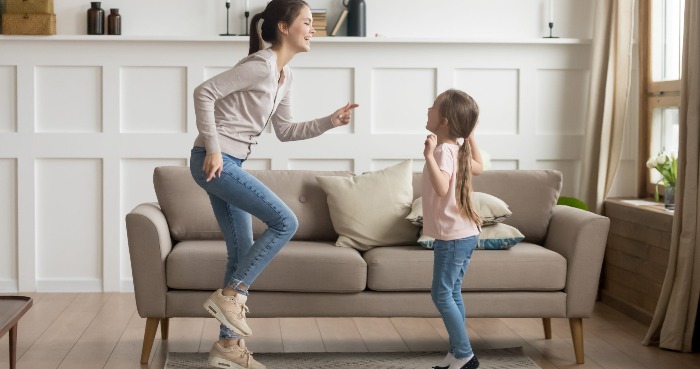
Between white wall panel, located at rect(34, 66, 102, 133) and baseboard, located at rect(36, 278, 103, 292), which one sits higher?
white wall panel, located at rect(34, 66, 102, 133)

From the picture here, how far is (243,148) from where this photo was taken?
3.54 metres

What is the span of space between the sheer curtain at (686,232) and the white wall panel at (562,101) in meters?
1.38

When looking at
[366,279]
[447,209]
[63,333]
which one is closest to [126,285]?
[63,333]

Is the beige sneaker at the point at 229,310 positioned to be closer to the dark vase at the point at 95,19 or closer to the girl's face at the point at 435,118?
the girl's face at the point at 435,118

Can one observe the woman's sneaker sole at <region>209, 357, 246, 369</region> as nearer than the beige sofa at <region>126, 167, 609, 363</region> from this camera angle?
Yes

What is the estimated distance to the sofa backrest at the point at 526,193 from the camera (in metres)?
4.37

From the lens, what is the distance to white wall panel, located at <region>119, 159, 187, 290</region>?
5.52m

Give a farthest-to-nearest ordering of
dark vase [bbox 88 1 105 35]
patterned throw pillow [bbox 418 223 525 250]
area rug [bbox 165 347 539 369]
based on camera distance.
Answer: dark vase [bbox 88 1 105 35] < patterned throw pillow [bbox 418 223 525 250] < area rug [bbox 165 347 539 369]

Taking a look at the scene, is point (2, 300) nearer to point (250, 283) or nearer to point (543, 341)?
point (250, 283)

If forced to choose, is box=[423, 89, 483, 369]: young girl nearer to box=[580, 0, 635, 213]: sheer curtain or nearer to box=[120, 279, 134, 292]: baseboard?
box=[580, 0, 635, 213]: sheer curtain

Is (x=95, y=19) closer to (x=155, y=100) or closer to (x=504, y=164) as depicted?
(x=155, y=100)

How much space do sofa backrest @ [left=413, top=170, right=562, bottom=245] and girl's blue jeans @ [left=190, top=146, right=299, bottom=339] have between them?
1.07 meters

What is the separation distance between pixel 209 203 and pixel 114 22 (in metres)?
1.60

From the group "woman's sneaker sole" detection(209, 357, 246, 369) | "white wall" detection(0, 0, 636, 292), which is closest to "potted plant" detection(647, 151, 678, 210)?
"white wall" detection(0, 0, 636, 292)
